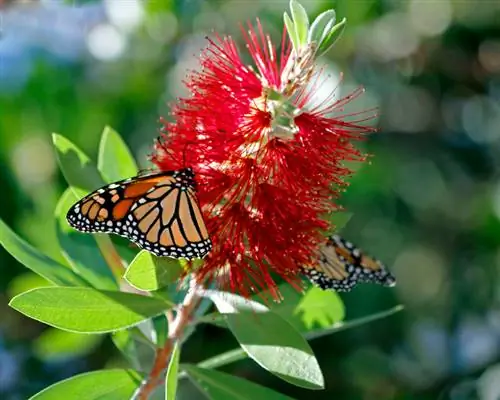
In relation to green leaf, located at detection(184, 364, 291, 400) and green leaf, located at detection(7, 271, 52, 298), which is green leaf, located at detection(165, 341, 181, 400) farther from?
green leaf, located at detection(7, 271, 52, 298)

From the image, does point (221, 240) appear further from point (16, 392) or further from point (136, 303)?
point (16, 392)

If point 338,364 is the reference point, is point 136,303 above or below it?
above

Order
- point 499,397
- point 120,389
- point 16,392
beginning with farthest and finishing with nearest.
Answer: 1. point 16,392
2. point 499,397
3. point 120,389

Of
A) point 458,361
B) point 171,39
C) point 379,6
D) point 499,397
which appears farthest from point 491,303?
point 171,39

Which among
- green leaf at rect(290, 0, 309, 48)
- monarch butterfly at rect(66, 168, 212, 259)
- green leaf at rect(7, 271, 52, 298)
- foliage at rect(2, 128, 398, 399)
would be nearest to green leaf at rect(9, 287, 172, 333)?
foliage at rect(2, 128, 398, 399)

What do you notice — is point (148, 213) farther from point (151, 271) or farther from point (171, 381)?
point (171, 381)

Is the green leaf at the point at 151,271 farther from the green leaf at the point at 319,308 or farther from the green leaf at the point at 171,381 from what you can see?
the green leaf at the point at 319,308

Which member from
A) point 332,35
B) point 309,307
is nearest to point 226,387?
point 309,307
